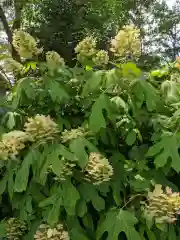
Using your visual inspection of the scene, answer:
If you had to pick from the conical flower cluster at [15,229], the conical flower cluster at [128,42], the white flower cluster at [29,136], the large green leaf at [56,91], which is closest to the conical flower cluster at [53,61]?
the large green leaf at [56,91]

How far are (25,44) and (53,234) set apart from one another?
86 centimetres

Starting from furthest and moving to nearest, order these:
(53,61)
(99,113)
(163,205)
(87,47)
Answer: (87,47) → (53,61) → (99,113) → (163,205)

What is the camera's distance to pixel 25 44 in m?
1.92

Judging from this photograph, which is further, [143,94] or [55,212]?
[143,94]

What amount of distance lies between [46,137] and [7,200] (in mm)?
593

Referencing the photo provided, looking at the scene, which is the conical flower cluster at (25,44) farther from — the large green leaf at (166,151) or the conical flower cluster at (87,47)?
the large green leaf at (166,151)

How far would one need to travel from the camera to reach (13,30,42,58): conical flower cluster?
1.92 m

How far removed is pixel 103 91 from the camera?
184 cm

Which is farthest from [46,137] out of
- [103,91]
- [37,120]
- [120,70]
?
[120,70]

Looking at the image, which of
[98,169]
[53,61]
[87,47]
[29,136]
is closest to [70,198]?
[98,169]

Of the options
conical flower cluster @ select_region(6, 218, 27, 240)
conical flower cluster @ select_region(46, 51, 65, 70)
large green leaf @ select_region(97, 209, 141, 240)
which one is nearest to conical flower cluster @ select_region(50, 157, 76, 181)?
large green leaf @ select_region(97, 209, 141, 240)

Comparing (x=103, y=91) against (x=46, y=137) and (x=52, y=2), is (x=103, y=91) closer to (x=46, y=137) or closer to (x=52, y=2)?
(x=46, y=137)

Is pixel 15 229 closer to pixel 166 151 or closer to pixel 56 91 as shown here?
pixel 56 91

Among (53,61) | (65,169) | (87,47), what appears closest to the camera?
(65,169)
